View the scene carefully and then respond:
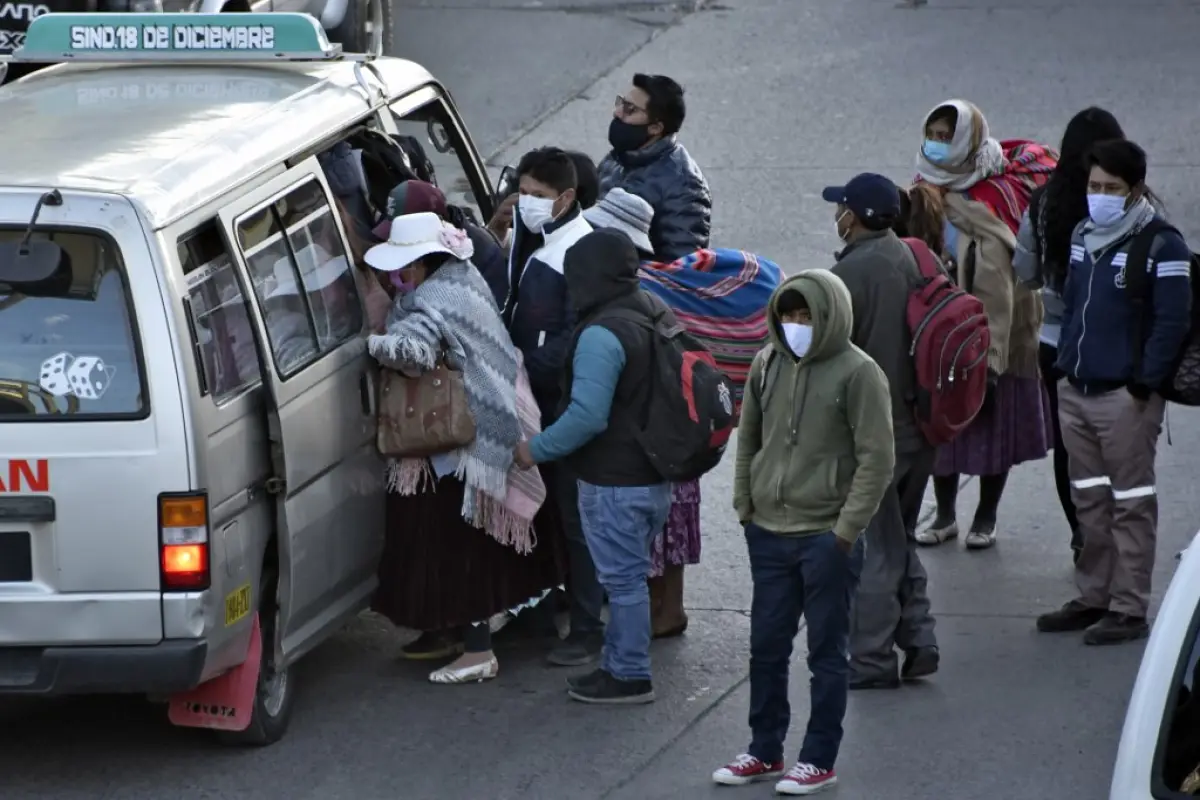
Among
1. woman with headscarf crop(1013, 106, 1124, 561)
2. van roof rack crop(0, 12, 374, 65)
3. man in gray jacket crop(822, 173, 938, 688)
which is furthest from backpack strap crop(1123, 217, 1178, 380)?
van roof rack crop(0, 12, 374, 65)

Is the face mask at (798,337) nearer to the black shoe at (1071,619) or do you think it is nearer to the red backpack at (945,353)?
the red backpack at (945,353)

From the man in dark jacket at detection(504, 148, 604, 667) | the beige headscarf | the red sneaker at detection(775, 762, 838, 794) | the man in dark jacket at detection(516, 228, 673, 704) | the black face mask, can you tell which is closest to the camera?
the red sneaker at detection(775, 762, 838, 794)

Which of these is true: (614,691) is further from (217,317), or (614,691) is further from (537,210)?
(217,317)

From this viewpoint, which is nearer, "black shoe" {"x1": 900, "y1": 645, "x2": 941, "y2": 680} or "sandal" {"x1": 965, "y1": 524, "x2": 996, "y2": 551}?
"black shoe" {"x1": 900, "y1": 645, "x2": 941, "y2": 680}

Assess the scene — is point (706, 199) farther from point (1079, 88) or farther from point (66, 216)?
point (1079, 88)

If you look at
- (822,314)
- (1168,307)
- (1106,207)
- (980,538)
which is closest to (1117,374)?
(1168,307)

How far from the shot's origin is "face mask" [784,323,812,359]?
642cm

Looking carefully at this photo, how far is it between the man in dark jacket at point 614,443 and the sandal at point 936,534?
78.4 inches

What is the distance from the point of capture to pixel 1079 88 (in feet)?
52.0

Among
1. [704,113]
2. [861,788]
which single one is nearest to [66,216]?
[861,788]

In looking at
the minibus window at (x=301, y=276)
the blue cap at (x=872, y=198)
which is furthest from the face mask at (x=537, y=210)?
the blue cap at (x=872, y=198)

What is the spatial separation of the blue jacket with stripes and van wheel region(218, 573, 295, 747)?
291 centimetres

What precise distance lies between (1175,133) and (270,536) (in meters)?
9.81

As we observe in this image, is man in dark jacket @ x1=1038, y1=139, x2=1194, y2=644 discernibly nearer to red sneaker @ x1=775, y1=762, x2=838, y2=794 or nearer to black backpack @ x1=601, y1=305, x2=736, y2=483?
black backpack @ x1=601, y1=305, x2=736, y2=483
